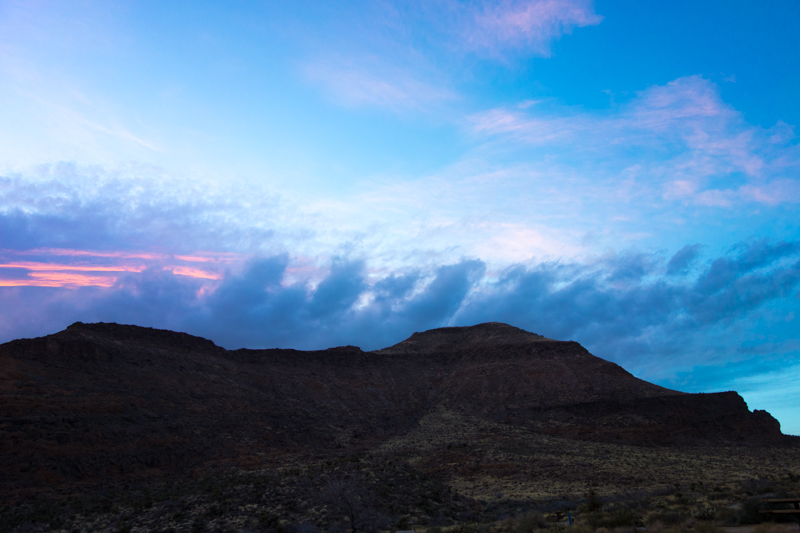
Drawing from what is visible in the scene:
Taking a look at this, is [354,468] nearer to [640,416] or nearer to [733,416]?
[640,416]

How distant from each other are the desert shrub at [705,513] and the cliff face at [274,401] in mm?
29832

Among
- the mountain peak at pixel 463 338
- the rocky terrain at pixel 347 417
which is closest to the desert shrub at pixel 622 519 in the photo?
the rocky terrain at pixel 347 417

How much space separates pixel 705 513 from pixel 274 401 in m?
46.6

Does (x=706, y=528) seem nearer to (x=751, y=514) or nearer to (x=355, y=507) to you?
(x=751, y=514)

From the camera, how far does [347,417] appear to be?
188 ft

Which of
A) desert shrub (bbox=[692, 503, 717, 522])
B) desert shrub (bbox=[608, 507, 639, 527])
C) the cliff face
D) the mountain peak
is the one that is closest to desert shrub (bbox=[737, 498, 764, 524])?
desert shrub (bbox=[692, 503, 717, 522])

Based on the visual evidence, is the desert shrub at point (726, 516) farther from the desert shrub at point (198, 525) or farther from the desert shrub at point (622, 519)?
the desert shrub at point (198, 525)

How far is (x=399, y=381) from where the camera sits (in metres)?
71.6

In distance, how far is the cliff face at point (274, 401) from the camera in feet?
113

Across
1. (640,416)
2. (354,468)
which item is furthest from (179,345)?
(640,416)

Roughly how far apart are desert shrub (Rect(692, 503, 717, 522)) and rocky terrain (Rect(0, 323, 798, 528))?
10958 millimetres

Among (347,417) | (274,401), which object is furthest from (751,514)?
(274,401)

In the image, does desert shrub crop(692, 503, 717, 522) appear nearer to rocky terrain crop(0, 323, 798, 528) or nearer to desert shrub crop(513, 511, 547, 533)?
desert shrub crop(513, 511, 547, 533)

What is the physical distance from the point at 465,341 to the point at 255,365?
1511 inches
